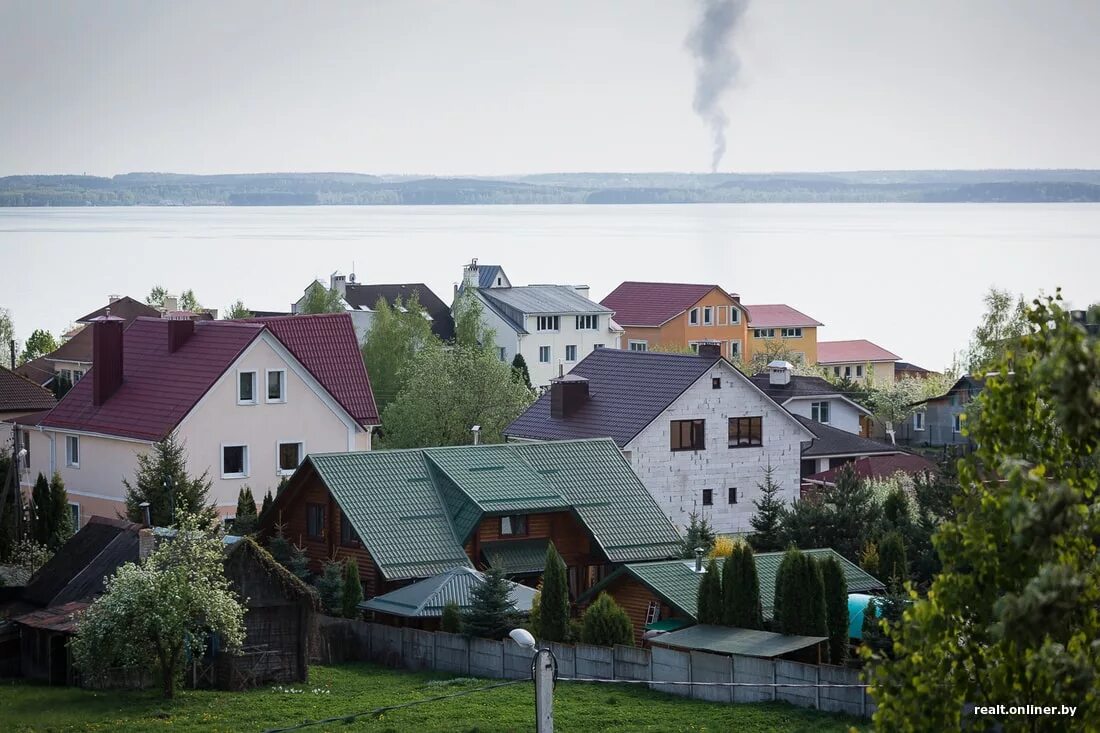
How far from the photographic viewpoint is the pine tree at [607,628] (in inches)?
1246

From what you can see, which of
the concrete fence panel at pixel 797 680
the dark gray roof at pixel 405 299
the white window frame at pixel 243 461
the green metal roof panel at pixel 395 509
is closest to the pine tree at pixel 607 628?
the concrete fence panel at pixel 797 680

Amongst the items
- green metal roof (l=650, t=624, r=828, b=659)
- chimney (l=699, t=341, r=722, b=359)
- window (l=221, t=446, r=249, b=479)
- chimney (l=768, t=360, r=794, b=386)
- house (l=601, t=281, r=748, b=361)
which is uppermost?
house (l=601, t=281, r=748, b=361)

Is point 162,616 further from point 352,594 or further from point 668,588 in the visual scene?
point 668,588

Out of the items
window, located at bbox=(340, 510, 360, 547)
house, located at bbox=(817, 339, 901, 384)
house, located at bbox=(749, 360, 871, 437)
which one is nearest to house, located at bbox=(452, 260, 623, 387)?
house, located at bbox=(817, 339, 901, 384)

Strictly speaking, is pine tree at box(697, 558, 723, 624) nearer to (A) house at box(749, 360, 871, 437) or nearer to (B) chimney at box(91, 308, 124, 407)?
(B) chimney at box(91, 308, 124, 407)

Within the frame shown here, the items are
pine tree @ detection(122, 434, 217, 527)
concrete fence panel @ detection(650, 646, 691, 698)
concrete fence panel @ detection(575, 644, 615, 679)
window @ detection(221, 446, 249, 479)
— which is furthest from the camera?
window @ detection(221, 446, 249, 479)

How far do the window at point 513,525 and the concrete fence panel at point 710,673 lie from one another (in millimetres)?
10679

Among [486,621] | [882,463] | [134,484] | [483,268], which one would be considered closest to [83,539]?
[486,621]

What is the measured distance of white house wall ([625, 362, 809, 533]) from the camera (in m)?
51.1

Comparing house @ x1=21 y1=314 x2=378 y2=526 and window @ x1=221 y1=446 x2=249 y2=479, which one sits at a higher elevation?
house @ x1=21 y1=314 x2=378 y2=526

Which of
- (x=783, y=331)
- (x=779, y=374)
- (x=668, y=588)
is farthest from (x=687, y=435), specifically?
(x=783, y=331)

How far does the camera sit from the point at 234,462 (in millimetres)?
50562

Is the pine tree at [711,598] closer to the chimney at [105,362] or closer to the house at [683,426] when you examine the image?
the house at [683,426]

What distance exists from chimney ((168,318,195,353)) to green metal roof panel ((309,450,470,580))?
13.9 metres
